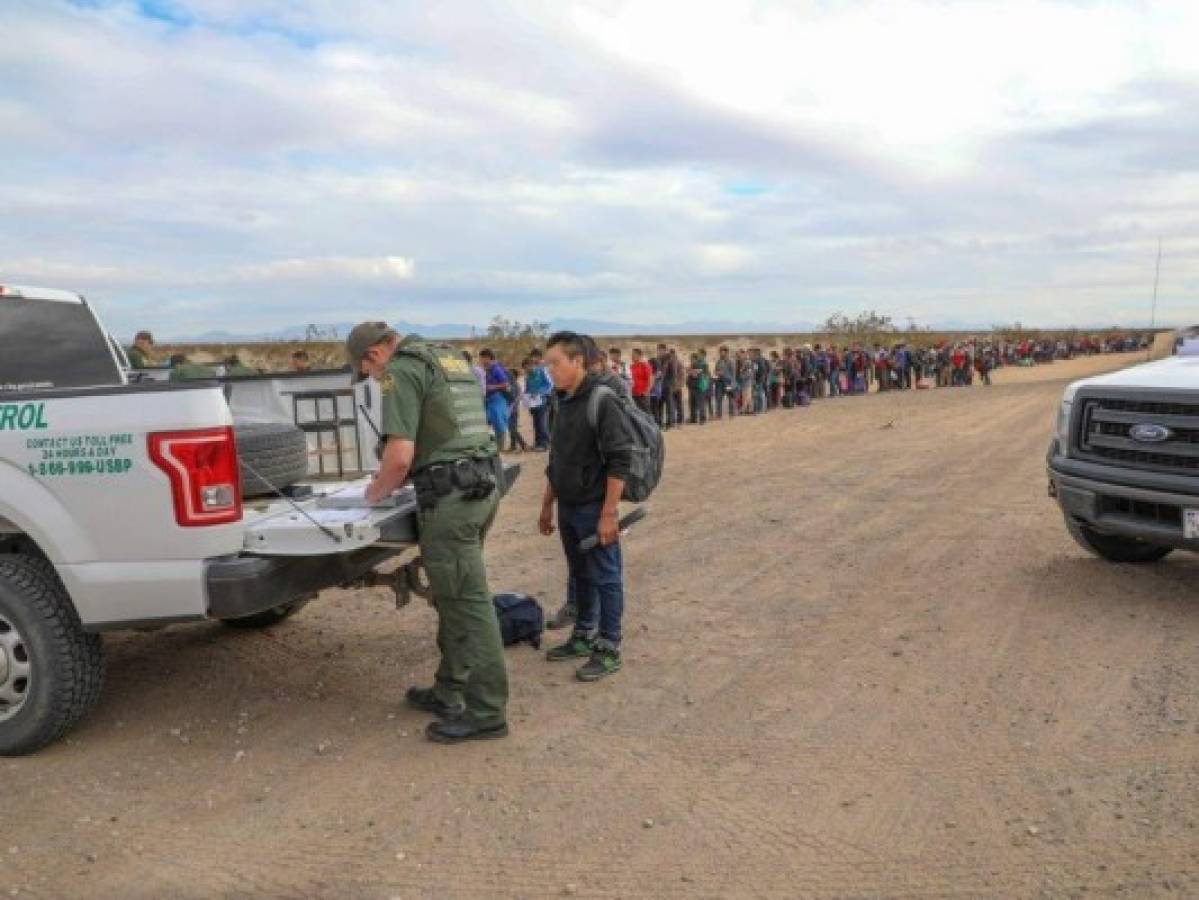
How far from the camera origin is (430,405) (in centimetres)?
414

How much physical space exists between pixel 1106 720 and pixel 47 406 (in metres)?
4.46

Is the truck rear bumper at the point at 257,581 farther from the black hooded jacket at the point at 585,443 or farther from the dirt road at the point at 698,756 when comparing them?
the black hooded jacket at the point at 585,443

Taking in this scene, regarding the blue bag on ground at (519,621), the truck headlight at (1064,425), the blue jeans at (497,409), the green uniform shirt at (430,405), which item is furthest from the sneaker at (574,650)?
the blue jeans at (497,409)

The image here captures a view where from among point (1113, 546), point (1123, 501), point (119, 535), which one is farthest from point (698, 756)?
point (1113, 546)

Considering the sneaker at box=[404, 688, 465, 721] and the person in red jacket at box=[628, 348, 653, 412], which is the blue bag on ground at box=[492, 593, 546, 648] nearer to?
the sneaker at box=[404, 688, 465, 721]

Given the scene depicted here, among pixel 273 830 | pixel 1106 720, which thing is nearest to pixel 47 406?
pixel 273 830

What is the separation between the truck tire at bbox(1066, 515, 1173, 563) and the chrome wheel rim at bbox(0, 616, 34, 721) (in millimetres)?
6036

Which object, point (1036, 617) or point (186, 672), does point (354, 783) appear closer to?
point (186, 672)

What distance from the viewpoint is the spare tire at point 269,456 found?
4328 mm

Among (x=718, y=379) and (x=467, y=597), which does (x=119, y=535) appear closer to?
(x=467, y=597)

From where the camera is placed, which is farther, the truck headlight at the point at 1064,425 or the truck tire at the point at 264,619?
the truck headlight at the point at 1064,425

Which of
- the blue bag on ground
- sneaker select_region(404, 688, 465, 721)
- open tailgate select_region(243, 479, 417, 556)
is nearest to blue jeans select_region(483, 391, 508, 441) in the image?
the blue bag on ground

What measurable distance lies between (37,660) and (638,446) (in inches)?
107

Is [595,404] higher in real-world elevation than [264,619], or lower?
higher
